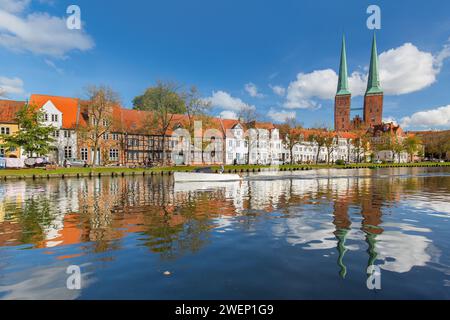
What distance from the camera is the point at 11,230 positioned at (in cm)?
1157

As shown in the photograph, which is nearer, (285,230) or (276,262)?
(276,262)

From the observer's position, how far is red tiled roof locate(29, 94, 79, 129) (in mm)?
63062

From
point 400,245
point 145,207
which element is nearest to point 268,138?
point 145,207

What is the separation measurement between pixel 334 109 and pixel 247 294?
200641 mm

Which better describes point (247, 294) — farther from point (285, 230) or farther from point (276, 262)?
point (285, 230)

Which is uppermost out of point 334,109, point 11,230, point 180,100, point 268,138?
point 334,109

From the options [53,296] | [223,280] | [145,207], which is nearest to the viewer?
[53,296]

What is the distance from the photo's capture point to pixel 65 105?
6700cm

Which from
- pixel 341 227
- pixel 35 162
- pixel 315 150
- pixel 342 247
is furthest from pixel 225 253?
pixel 315 150

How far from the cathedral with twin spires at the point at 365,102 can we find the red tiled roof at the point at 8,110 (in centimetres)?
16975

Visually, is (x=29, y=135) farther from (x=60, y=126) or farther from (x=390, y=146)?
(x=390, y=146)

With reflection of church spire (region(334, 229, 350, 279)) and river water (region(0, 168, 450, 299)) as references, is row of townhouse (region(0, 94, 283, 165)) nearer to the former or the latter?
river water (region(0, 168, 450, 299))

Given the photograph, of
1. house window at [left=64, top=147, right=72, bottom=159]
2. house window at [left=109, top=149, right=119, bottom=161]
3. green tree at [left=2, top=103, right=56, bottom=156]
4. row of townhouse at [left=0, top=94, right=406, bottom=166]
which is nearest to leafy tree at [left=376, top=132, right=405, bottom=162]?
row of townhouse at [left=0, top=94, right=406, bottom=166]

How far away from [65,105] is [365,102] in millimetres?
177072
